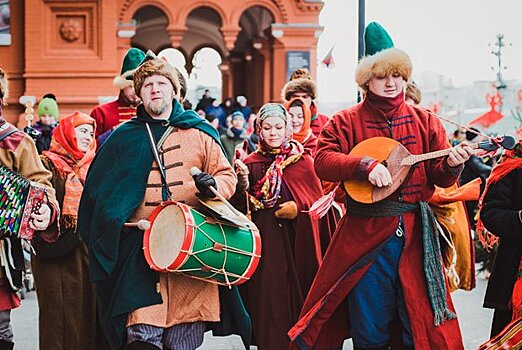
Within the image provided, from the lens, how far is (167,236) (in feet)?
18.3

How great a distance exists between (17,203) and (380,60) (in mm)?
2091

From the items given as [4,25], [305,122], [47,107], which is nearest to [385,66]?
[305,122]

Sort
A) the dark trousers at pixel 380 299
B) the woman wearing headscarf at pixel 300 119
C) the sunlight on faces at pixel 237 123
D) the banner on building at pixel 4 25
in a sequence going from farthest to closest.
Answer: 1. the banner on building at pixel 4 25
2. the sunlight on faces at pixel 237 123
3. the woman wearing headscarf at pixel 300 119
4. the dark trousers at pixel 380 299

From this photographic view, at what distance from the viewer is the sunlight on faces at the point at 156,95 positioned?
5965 mm

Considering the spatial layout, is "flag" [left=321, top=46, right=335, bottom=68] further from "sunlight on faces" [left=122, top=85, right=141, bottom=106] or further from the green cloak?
the green cloak

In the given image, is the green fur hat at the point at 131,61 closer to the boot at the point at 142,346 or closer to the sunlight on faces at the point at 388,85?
the sunlight on faces at the point at 388,85

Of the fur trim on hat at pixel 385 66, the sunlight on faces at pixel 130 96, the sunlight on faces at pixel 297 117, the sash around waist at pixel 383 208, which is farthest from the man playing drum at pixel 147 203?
the sunlight on faces at pixel 297 117

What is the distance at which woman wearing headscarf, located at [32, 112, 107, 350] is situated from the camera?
7527 mm

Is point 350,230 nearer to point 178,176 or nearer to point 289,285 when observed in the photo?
point 178,176

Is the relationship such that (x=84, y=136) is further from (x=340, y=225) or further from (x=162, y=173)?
(x=340, y=225)

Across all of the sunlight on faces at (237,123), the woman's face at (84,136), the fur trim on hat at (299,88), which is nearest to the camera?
the woman's face at (84,136)

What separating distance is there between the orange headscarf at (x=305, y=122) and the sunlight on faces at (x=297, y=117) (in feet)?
0.08

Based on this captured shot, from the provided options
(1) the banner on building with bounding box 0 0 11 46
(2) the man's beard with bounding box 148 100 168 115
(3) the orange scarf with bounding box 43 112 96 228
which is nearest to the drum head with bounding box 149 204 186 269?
(2) the man's beard with bounding box 148 100 168 115

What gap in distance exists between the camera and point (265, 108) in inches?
314
